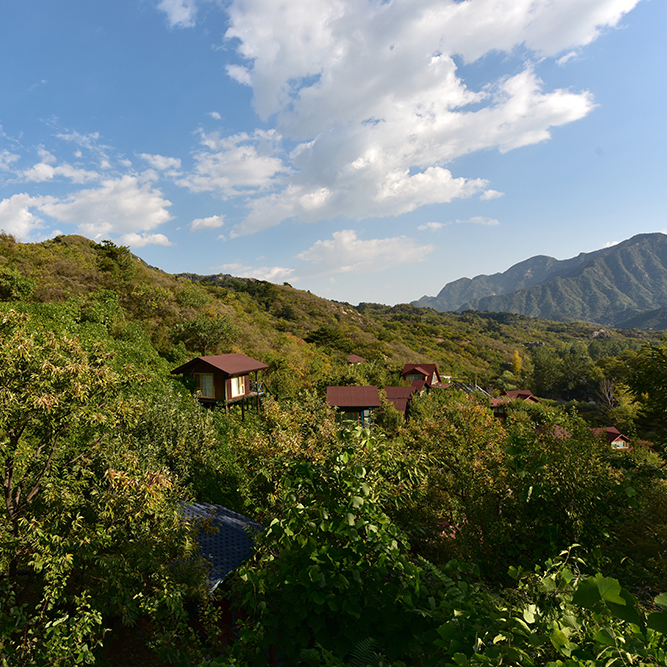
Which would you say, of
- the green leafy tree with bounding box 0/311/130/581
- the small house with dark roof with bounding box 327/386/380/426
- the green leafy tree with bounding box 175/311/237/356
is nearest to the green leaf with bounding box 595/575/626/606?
the green leafy tree with bounding box 0/311/130/581

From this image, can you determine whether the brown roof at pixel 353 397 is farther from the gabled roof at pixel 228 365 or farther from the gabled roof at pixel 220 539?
the gabled roof at pixel 220 539

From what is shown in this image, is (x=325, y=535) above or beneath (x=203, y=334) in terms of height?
beneath

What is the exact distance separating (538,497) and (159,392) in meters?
20.3

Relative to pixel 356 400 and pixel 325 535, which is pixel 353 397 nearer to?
pixel 356 400

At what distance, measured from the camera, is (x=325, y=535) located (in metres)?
3.64

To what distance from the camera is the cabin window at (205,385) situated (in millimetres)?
23047

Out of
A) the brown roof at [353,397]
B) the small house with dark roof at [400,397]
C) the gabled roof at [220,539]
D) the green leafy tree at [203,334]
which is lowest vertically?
the gabled roof at [220,539]

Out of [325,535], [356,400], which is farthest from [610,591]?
[356,400]

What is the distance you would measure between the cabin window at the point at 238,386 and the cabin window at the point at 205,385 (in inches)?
53.8

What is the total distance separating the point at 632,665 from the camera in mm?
1585

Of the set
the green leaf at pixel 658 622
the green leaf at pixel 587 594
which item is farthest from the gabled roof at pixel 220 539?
the green leaf at pixel 658 622

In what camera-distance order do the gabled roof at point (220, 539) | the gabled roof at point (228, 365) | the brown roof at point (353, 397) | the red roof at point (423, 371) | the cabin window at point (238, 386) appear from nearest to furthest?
the gabled roof at point (220, 539) → the gabled roof at point (228, 365) → the cabin window at point (238, 386) → the brown roof at point (353, 397) → the red roof at point (423, 371)

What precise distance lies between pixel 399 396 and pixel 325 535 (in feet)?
96.5

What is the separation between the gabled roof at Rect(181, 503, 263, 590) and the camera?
8.80 meters
